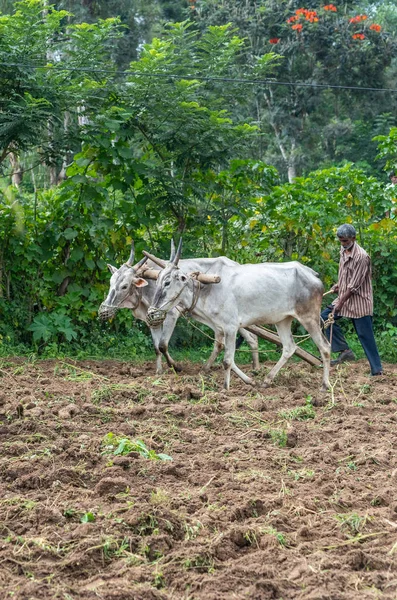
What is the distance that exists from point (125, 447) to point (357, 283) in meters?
4.51

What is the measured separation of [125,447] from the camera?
671 centimetres

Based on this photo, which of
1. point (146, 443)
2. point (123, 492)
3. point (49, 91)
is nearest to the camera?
point (123, 492)

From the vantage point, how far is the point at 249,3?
25656 mm

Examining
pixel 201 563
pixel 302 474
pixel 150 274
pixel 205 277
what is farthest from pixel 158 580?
pixel 150 274

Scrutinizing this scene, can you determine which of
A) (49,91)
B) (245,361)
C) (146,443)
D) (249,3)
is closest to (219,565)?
(146,443)

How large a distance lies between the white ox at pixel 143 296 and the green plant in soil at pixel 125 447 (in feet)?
10.5

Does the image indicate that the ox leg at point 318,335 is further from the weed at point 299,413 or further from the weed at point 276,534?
the weed at point 276,534

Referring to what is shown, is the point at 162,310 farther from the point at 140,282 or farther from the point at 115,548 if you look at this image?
the point at 115,548

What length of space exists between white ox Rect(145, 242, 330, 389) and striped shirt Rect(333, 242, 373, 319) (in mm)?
733

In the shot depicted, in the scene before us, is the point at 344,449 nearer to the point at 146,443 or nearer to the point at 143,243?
the point at 146,443

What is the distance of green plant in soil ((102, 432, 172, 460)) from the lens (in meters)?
6.60

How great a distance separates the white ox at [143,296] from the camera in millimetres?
10094

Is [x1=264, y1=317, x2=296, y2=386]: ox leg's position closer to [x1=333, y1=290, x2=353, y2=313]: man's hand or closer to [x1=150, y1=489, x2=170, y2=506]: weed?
[x1=333, y1=290, x2=353, y2=313]: man's hand

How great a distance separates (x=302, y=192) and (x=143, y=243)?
2.39m
